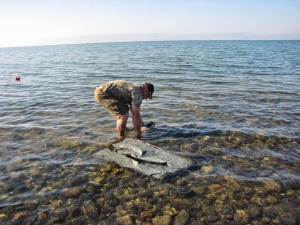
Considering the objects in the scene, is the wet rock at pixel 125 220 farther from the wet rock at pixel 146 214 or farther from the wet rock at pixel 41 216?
the wet rock at pixel 41 216

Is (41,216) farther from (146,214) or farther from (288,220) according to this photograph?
(288,220)

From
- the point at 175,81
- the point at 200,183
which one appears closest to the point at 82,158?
the point at 200,183

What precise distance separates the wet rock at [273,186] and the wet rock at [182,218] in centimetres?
217

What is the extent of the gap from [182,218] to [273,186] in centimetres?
250

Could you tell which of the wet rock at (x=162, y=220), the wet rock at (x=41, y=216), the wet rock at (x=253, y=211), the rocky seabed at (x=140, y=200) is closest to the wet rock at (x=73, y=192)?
the rocky seabed at (x=140, y=200)

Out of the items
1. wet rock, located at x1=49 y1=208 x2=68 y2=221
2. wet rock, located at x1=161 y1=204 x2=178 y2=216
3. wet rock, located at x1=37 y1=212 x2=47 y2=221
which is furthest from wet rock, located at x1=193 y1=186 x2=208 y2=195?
wet rock, located at x1=37 y1=212 x2=47 y2=221

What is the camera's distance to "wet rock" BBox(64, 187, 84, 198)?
535 cm

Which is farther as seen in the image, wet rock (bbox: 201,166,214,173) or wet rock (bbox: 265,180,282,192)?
wet rock (bbox: 201,166,214,173)

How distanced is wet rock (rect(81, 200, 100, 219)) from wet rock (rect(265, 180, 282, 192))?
13.0 ft

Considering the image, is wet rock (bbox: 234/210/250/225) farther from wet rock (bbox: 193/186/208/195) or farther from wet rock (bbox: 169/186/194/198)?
wet rock (bbox: 169/186/194/198)

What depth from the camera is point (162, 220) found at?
4.68 metres

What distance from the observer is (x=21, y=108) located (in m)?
12.5

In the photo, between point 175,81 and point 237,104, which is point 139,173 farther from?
point 175,81

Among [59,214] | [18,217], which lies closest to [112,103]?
[59,214]
